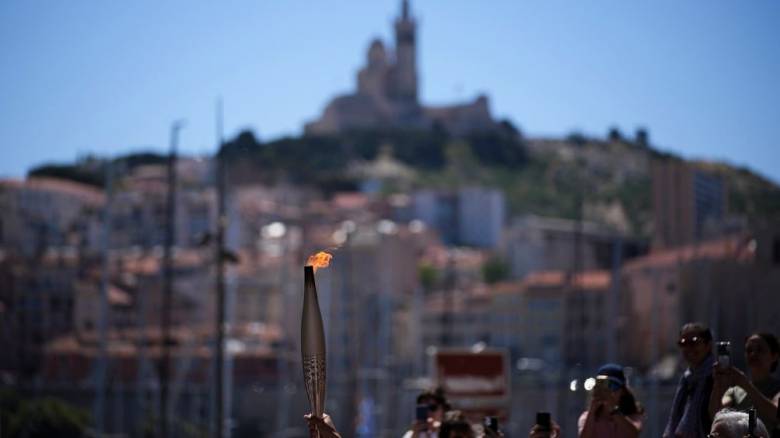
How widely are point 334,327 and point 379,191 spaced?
3629 inches

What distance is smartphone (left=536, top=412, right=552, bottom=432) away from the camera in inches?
336

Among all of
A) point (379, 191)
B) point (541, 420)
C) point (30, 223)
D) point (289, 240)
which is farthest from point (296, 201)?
point (541, 420)

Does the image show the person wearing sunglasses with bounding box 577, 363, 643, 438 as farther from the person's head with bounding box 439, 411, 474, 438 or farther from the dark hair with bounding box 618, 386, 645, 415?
the person's head with bounding box 439, 411, 474, 438

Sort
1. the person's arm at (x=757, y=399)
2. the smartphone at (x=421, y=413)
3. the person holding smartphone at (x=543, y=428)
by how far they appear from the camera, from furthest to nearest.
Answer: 1. the smartphone at (x=421, y=413)
2. the person holding smartphone at (x=543, y=428)
3. the person's arm at (x=757, y=399)

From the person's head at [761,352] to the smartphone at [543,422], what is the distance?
106 centimetres

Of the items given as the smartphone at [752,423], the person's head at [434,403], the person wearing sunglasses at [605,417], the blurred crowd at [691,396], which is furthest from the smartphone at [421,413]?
the smartphone at [752,423]

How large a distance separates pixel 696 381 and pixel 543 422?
813mm

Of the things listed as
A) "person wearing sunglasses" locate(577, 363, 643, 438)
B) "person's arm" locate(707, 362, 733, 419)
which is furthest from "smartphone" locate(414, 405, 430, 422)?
"person's arm" locate(707, 362, 733, 419)

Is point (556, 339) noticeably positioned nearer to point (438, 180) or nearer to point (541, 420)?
point (541, 420)

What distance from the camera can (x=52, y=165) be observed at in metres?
134

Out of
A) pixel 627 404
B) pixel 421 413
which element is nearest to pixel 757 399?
pixel 627 404

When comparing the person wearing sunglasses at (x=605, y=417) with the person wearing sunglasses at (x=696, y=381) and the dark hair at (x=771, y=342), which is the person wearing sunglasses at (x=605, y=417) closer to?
the person wearing sunglasses at (x=696, y=381)

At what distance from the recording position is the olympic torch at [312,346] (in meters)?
6.94

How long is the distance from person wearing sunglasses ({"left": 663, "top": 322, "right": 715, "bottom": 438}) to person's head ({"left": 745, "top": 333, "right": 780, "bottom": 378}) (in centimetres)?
20
